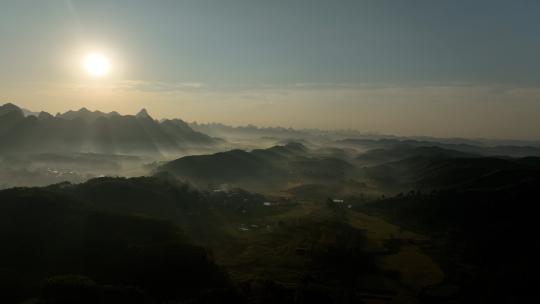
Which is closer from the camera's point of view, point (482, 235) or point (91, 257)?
point (91, 257)

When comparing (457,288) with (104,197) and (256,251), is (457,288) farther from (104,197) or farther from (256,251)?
(104,197)

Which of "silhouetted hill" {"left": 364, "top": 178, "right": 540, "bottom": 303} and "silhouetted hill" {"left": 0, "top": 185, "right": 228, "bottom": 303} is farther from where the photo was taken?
"silhouetted hill" {"left": 364, "top": 178, "right": 540, "bottom": 303}

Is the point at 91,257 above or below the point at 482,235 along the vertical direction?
above

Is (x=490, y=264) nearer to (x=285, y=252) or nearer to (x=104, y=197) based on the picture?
(x=285, y=252)

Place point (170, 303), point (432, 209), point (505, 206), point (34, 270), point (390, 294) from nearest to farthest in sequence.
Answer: point (170, 303)
point (34, 270)
point (390, 294)
point (505, 206)
point (432, 209)

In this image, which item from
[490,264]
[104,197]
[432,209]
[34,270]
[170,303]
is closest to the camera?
[170,303]

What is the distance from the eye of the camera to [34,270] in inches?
3329

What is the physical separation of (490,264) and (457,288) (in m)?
23.6

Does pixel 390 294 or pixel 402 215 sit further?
pixel 402 215

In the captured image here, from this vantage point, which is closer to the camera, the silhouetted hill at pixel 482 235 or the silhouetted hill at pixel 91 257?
the silhouetted hill at pixel 91 257

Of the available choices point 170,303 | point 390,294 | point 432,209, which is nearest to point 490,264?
point 390,294

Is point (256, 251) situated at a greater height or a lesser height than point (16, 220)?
lesser

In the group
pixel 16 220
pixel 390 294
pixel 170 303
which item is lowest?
A: pixel 390 294

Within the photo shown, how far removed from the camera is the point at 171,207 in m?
152
